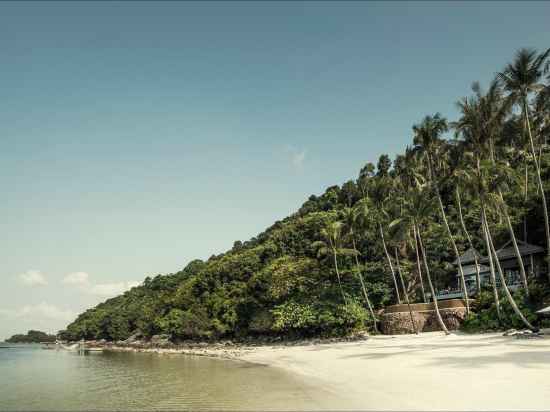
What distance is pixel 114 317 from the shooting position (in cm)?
10569

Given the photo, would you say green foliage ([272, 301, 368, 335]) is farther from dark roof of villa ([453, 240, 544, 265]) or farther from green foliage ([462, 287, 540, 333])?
dark roof of villa ([453, 240, 544, 265])

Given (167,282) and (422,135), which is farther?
(167,282)

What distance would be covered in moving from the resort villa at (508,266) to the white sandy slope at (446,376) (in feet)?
59.6

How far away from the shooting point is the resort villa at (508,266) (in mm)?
40625

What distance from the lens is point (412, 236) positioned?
48.2 m

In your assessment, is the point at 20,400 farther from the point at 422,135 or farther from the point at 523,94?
the point at 523,94

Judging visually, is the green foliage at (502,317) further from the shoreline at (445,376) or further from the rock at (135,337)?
the rock at (135,337)

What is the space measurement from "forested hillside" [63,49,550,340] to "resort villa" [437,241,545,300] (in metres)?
2.42

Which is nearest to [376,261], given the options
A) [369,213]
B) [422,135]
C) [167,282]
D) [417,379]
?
[369,213]

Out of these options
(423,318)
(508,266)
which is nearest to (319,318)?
(423,318)

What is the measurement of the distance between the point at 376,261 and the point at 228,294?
23947 millimetres

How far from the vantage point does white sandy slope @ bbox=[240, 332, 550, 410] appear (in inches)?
457

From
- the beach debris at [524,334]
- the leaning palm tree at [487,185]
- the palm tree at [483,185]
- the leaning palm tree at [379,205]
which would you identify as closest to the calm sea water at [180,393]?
the beach debris at [524,334]

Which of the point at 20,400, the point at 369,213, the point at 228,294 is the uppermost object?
the point at 369,213
